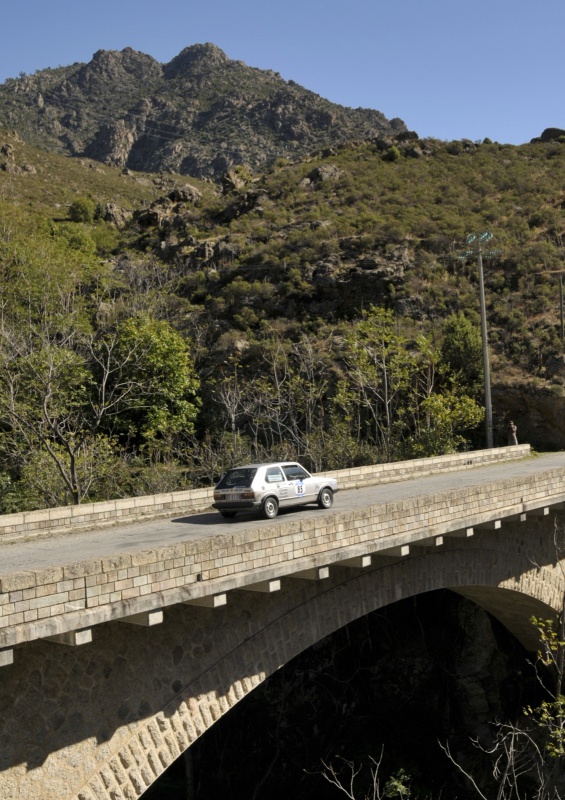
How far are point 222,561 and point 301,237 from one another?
39.9 meters

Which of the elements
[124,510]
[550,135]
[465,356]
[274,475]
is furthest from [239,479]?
[550,135]

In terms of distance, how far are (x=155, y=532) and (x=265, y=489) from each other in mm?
2258

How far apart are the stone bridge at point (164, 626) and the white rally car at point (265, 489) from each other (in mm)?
1115

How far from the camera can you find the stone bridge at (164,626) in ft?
20.4

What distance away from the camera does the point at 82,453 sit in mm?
22562

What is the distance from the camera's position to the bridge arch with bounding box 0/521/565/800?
627 centimetres

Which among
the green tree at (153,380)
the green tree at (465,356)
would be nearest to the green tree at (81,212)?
the green tree at (153,380)

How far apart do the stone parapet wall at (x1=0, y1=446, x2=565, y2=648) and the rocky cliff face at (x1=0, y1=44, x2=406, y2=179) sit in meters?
81.6

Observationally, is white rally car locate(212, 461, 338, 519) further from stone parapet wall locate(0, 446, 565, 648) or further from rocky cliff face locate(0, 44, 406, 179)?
rocky cliff face locate(0, 44, 406, 179)

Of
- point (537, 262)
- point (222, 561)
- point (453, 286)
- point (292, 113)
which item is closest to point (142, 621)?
point (222, 561)

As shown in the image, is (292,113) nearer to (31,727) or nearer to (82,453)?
(82,453)

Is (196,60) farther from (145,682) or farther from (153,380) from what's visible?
(145,682)

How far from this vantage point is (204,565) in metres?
7.67

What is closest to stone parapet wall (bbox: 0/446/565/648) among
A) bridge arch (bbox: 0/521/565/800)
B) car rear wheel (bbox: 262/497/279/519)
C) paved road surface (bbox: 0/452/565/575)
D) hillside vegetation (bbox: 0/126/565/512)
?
bridge arch (bbox: 0/521/565/800)
